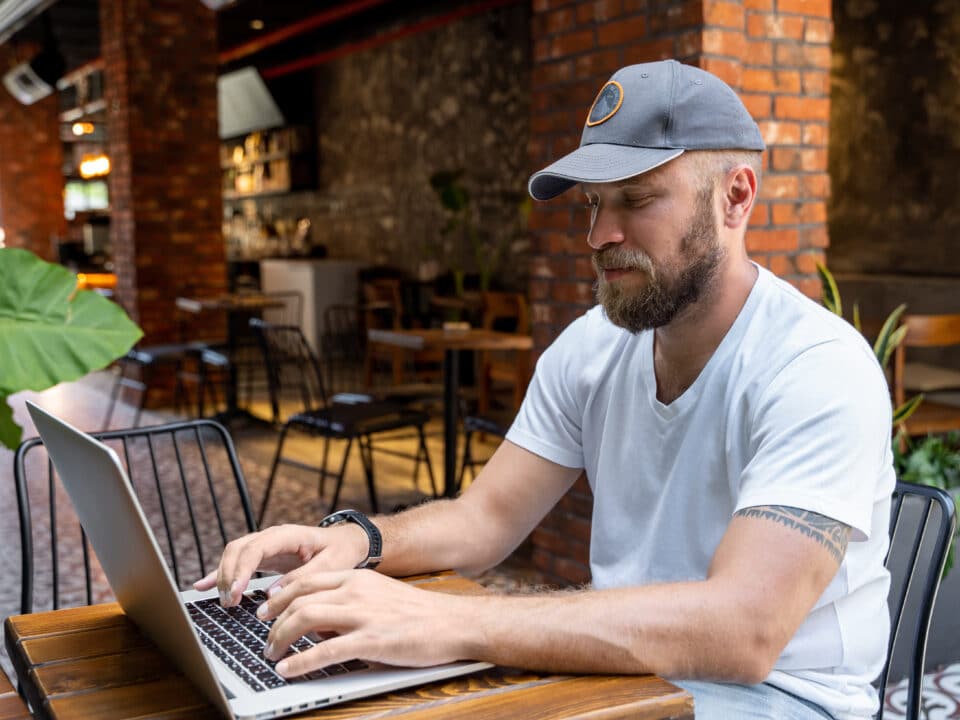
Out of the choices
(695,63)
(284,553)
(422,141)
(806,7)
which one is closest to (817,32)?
(806,7)

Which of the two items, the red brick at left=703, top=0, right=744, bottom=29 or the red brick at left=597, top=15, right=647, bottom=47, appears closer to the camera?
the red brick at left=703, top=0, right=744, bottom=29

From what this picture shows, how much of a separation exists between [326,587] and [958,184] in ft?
18.8

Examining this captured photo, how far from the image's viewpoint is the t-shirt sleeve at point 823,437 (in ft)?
3.78

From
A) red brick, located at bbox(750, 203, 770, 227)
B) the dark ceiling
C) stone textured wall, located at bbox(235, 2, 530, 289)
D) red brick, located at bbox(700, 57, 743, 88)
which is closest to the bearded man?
red brick, located at bbox(700, 57, 743, 88)

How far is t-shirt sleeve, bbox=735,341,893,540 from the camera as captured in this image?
115cm

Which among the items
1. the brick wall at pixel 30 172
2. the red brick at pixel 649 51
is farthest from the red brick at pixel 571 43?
the brick wall at pixel 30 172

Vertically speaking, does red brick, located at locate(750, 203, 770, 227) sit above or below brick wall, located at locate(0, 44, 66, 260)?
below

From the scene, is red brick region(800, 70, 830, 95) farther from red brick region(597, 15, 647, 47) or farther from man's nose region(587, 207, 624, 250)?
man's nose region(587, 207, 624, 250)

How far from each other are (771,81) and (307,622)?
2.38 meters

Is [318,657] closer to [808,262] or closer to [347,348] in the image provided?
[808,262]

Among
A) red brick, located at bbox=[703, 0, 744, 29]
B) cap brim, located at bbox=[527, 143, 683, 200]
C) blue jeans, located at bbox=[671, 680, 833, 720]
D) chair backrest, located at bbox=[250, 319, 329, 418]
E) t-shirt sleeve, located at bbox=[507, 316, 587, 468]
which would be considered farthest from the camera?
chair backrest, located at bbox=[250, 319, 329, 418]

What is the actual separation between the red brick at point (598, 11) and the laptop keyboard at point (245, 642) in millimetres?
2186

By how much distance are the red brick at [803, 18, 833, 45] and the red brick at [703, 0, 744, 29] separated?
31 centimetres

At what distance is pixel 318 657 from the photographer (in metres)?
0.99
